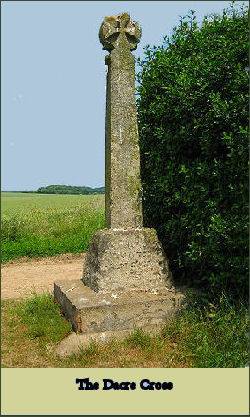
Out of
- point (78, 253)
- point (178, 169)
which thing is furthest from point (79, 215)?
point (178, 169)

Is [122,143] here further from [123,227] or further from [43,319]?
[43,319]

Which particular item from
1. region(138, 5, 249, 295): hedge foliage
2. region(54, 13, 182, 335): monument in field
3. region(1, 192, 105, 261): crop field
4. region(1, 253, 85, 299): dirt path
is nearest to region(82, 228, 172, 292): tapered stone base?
region(54, 13, 182, 335): monument in field

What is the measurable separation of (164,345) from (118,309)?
0.69 metres

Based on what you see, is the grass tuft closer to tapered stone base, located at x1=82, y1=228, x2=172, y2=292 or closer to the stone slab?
the stone slab

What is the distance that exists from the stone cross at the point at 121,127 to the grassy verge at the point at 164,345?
1431 mm

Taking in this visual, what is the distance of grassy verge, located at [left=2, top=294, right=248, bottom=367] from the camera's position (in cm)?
581

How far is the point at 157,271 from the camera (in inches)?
267

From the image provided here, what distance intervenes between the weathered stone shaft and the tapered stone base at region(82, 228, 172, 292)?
0.58 ft

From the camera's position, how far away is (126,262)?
21.6 feet

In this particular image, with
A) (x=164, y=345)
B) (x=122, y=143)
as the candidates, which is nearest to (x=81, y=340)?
(x=164, y=345)

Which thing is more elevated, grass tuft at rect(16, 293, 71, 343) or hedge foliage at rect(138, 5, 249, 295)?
hedge foliage at rect(138, 5, 249, 295)

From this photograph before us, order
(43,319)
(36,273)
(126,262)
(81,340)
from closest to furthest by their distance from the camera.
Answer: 1. (81,340)
2. (126,262)
3. (43,319)
4. (36,273)

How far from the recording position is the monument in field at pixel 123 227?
6.51 meters

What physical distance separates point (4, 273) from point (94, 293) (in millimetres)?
5144
